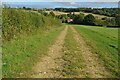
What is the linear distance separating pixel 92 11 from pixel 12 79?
14081cm

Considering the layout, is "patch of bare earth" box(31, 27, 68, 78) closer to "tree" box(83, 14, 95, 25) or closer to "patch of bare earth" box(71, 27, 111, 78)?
"patch of bare earth" box(71, 27, 111, 78)

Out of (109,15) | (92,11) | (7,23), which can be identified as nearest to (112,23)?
(109,15)

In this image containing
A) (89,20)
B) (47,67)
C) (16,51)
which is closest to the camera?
(47,67)

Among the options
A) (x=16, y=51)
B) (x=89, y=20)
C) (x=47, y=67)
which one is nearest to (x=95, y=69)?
(x=47, y=67)

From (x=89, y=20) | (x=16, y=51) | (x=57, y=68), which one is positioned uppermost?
(x=16, y=51)

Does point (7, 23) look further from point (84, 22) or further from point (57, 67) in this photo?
point (84, 22)

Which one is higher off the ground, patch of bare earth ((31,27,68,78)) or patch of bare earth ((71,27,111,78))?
patch of bare earth ((31,27,68,78))

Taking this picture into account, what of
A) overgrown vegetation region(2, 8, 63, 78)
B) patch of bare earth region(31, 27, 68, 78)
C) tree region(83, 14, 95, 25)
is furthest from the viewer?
tree region(83, 14, 95, 25)

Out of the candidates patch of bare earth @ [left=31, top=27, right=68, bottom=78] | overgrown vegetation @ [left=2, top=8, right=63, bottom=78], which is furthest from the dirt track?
overgrown vegetation @ [left=2, top=8, right=63, bottom=78]

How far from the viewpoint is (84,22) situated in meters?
121

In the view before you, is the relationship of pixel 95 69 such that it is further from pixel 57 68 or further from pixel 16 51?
pixel 16 51

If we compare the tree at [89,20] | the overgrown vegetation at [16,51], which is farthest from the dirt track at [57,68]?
the tree at [89,20]

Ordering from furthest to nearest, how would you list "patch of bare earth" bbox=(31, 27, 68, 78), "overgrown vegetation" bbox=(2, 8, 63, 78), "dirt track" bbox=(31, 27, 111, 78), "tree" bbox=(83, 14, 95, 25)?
"tree" bbox=(83, 14, 95, 25), "overgrown vegetation" bbox=(2, 8, 63, 78), "dirt track" bbox=(31, 27, 111, 78), "patch of bare earth" bbox=(31, 27, 68, 78)

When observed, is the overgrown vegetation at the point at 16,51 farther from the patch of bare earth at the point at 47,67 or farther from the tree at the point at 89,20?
the tree at the point at 89,20
